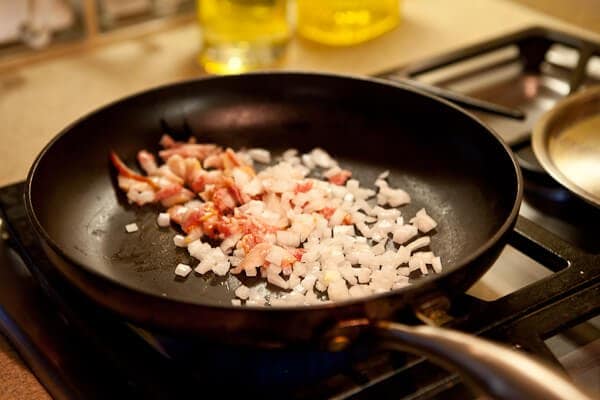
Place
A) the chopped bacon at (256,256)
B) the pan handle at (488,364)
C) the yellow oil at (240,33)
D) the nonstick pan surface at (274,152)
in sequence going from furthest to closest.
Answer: the yellow oil at (240,33)
the chopped bacon at (256,256)
the nonstick pan surface at (274,152)
the pan handle at (488,364)

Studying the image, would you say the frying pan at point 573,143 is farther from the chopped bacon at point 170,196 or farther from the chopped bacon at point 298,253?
the chopped bacon at point 170,196

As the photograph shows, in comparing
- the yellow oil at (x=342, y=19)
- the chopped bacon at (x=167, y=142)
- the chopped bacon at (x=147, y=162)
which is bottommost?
the chopped bacon at (x=147, y=162)

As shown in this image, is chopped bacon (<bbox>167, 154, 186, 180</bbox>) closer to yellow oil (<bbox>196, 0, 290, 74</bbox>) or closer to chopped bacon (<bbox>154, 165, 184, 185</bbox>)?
chopped bacon (<bbox>154, 165, 184, 185</bbox>)

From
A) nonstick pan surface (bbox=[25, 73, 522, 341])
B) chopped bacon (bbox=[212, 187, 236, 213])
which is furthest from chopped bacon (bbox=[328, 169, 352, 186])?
chopped bacon (bbox=[212, 187, 236, 213])

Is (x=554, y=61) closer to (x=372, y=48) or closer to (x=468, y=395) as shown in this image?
(x=372, y=48)

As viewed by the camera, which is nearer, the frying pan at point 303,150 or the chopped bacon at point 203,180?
the frying pan at point 303,150

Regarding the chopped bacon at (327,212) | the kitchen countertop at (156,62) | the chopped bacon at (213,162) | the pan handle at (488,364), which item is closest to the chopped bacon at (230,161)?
the chopped bacon at (213,162)

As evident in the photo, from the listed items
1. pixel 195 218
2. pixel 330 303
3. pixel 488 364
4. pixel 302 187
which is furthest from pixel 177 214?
pixel 488 364
